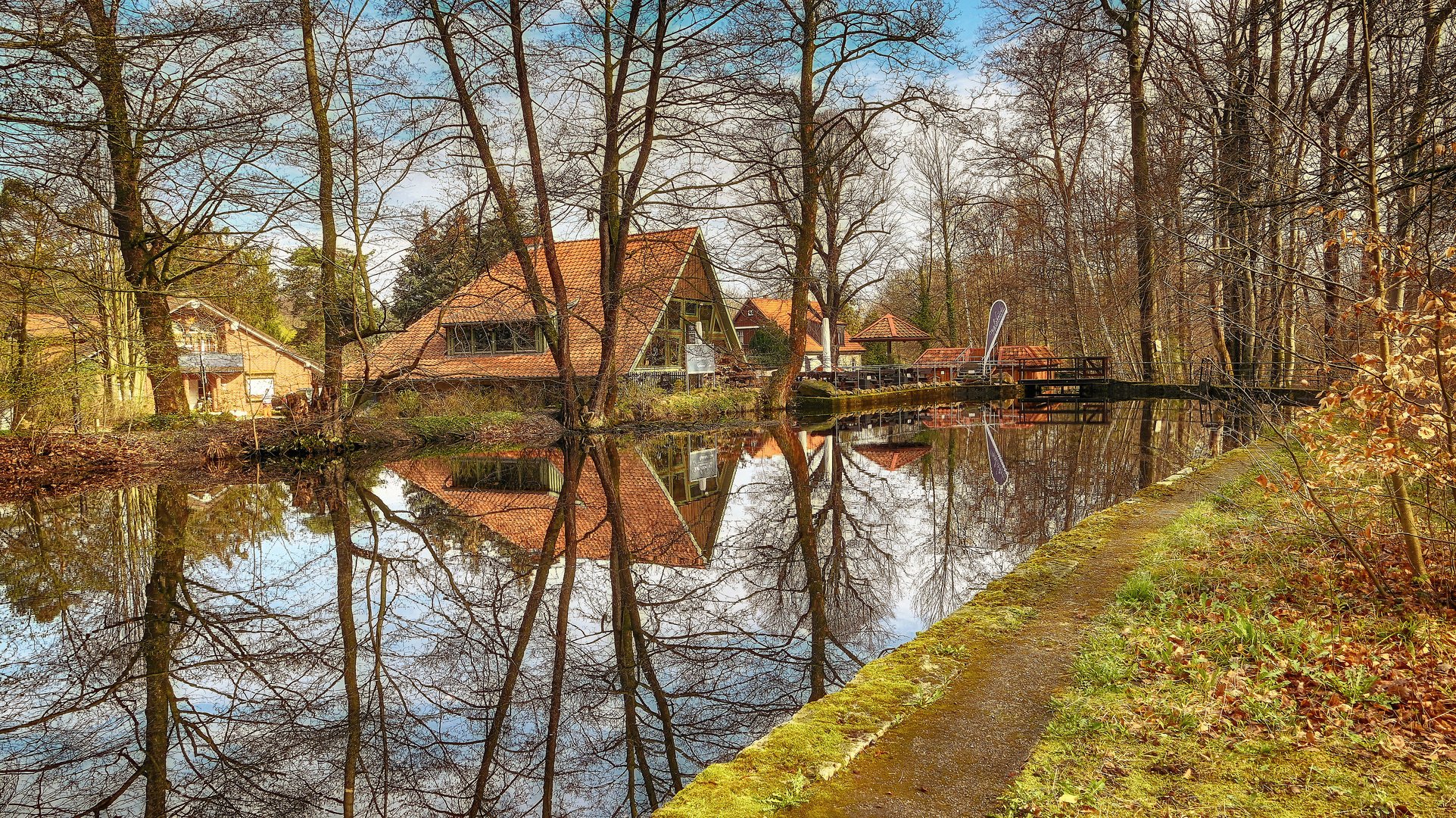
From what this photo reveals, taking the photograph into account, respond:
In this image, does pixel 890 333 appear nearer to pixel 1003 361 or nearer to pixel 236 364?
pixel 1003 361

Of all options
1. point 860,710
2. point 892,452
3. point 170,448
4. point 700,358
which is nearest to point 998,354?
point 700,358

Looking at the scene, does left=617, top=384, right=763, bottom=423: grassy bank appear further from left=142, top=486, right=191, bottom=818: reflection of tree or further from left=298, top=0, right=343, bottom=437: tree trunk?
left=142, top=486, right=191, bottom=818: reflection of tree

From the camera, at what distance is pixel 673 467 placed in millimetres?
13562

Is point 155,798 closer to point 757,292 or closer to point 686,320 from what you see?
point 757,292

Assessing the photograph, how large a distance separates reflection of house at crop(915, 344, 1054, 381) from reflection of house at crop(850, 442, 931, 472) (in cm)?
1788

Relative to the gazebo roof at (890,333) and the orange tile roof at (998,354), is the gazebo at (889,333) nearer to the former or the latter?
the gazebo roof at (890,333)

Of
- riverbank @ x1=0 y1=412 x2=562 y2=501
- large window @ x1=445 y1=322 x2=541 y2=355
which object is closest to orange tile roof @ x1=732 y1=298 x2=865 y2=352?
large window @ x1=445 y1=322 x2=541 y2=355

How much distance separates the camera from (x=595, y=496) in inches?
407

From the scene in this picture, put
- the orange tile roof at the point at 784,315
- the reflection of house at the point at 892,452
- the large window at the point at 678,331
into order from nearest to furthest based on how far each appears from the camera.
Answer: the reflection of house at the point at 892,452 < the large window at the point at 678,331 < the orange tile roof at the point at 784,315

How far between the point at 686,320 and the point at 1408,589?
23845 millimetres

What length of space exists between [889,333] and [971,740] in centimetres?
3868

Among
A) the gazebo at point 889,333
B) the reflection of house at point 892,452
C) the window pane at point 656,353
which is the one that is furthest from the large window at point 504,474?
the gazebo at point 889,333

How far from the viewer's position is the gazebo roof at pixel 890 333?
40688 millimetres

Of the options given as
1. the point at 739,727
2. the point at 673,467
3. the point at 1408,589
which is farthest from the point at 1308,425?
the point at 673,467
